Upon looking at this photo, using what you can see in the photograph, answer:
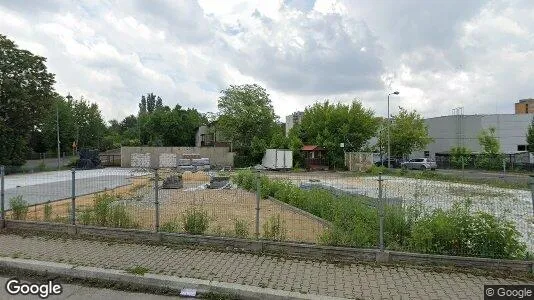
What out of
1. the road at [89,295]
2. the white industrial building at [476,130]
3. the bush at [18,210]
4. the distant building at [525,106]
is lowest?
the road at [89,295]

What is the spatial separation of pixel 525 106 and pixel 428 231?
76.2 metres

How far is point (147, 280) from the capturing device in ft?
18.4

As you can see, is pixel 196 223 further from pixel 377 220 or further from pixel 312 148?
pixel 312 148

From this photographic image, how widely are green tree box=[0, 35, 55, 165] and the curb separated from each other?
120 feet

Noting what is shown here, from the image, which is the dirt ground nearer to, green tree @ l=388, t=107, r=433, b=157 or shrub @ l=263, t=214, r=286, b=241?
shrub @ l=263, t=214, r=286, b=241

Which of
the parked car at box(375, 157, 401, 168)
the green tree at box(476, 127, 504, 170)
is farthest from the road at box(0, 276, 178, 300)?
the parked car at box(375, 157, 401, 168)

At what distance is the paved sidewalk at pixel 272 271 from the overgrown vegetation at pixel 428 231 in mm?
612

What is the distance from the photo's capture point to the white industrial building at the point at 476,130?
170ft

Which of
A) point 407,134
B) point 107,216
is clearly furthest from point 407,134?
point 107,216

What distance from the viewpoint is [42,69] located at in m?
39.7

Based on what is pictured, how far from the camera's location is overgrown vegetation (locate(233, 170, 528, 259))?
241 inches

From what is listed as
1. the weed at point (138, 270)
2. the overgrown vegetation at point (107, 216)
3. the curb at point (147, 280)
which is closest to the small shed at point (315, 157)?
the overgrown vegetation at point (107, 216)

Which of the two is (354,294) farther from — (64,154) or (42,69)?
(64,154)

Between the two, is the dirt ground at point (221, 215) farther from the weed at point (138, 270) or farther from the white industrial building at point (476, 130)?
the white industrial building at point (476, 130)
